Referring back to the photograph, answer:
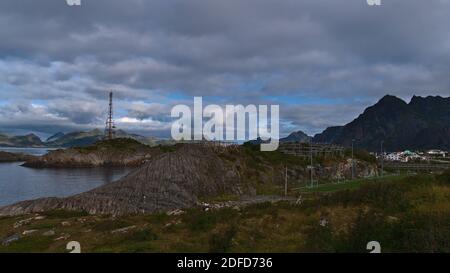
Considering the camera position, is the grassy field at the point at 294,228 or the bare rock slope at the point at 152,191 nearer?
the grassy field at the point at 294,228

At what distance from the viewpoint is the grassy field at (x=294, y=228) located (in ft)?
49.0

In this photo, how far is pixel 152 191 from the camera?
1436 inches

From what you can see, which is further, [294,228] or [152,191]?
[152,191]

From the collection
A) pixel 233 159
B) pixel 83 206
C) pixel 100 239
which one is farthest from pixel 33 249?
pixel 233 159

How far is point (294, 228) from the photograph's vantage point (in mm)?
20375

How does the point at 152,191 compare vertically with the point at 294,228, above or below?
below

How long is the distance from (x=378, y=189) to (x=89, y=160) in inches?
5221

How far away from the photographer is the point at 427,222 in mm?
16516

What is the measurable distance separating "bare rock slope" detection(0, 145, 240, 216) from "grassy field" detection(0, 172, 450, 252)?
5947 mm

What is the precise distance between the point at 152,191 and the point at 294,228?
18.9 meters

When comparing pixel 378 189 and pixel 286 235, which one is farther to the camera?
pixel 378 189

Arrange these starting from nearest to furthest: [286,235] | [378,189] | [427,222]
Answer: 1. [427,222]
2. [286,235]
3. [378,189]

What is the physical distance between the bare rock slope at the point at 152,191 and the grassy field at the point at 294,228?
5947mm
